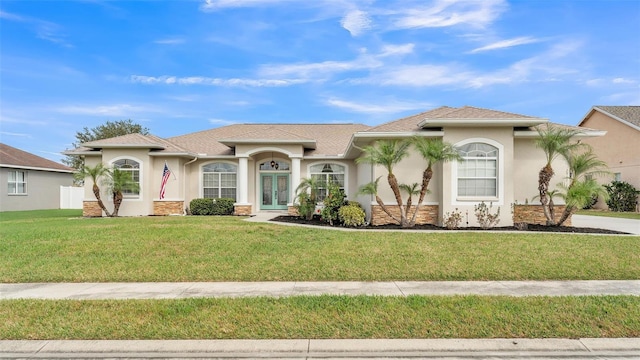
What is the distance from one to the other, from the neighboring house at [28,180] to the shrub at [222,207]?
16.4 metres

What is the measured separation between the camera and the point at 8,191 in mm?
24359

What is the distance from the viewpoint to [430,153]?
12.0 metres

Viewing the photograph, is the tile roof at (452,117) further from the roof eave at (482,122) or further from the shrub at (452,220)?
the shrub at (452,220)

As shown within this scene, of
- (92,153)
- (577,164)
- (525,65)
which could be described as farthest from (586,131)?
(92,153)

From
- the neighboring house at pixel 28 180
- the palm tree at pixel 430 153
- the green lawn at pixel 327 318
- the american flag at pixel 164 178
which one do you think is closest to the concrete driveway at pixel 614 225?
the palm tree at pixel 430 153

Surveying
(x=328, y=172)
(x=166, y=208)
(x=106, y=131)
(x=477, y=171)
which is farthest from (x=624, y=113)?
(x=106, y=131)

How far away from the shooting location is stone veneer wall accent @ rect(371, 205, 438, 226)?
13.6 m

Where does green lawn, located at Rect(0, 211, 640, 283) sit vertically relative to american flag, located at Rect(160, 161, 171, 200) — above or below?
below

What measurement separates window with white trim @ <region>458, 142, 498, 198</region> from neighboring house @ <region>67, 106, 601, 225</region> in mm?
37

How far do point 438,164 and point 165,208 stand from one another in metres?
13.8

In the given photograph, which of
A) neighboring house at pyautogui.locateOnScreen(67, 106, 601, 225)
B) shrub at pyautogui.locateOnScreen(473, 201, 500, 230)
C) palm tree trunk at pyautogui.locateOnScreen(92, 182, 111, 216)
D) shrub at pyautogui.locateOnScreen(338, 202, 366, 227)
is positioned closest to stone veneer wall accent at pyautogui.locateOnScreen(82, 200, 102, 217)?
neighboring house at pyautogui.locateOnScreen(67, 106, 601, 225)

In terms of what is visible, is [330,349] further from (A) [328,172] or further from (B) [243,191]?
(A) [328,172]

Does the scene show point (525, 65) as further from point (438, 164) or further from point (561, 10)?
point (438, 164)

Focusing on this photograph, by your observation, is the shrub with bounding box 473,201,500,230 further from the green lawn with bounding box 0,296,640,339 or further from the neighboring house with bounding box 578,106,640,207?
the neighboring house with bounding box 578,106,640,207
